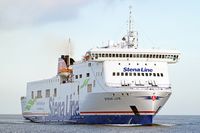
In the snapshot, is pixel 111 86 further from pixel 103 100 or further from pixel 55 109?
pixel 55 109

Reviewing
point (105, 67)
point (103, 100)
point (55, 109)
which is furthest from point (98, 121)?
point (55, 109)

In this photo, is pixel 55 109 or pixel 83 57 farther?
pixel 55 109

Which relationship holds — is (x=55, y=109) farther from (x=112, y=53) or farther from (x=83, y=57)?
(x=112, y=53)

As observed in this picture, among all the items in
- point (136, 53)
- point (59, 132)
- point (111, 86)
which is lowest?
point (59, 132)

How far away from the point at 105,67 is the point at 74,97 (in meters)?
8.13

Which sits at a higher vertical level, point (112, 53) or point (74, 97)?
point (112, 53)

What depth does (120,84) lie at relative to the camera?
52.6 m

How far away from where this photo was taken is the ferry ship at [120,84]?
51250 millimetres

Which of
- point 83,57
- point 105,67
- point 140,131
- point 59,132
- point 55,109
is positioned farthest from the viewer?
point 55,109

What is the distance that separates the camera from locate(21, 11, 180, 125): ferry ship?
5125 centimetres

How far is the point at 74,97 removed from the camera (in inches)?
2356

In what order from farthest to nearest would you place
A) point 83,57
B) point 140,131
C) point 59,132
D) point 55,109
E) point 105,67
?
point 55,109 < point 83,57 < point 105,67 < point 59,132 < point 140,131

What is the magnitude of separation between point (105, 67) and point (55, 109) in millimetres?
16973

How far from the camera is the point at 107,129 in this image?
48.7 metres
